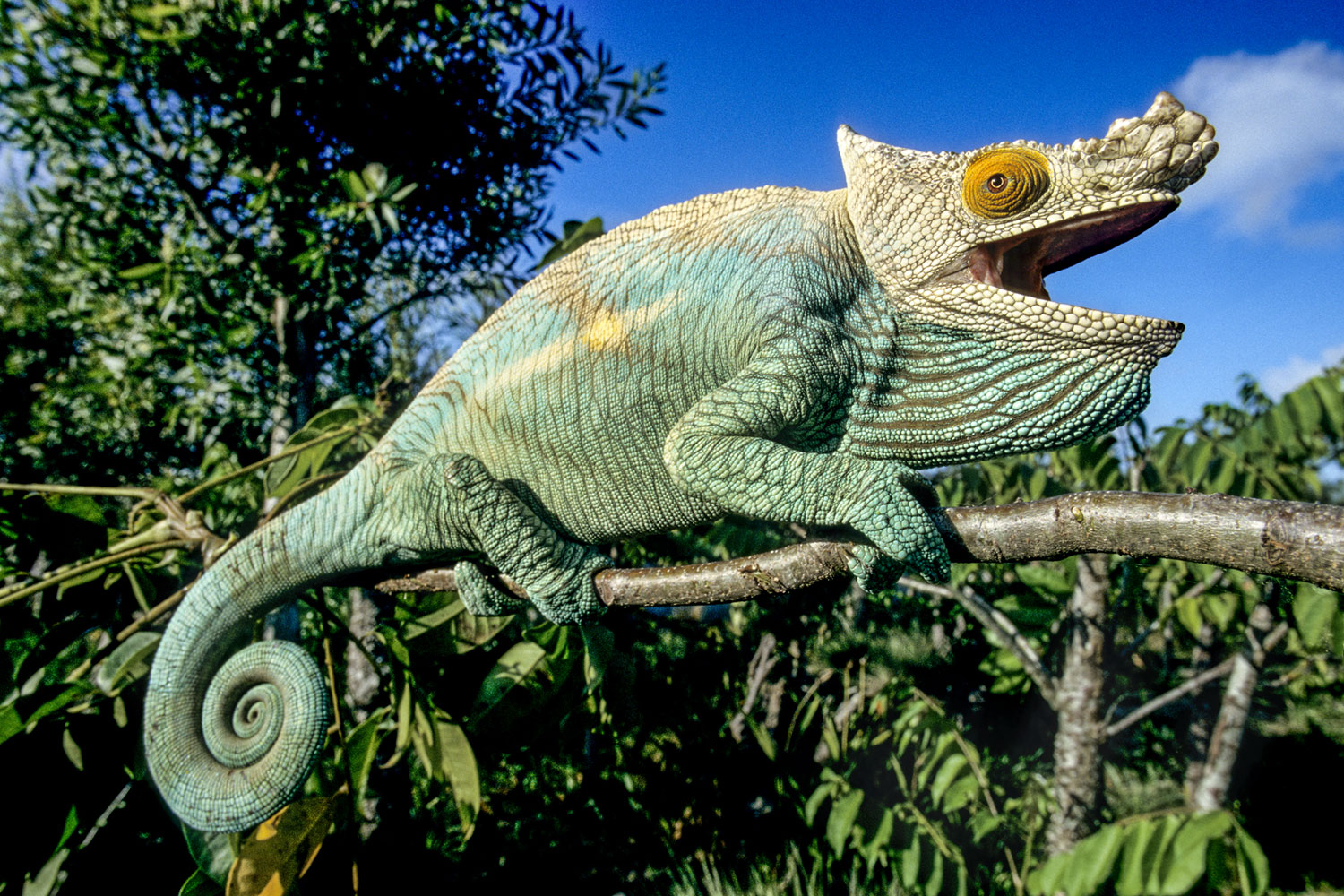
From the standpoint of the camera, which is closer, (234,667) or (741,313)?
(741,313)

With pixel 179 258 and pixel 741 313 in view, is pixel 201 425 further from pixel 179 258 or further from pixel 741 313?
pixel 741 313

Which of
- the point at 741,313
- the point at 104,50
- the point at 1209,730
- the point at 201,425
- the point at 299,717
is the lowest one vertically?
the point at 1209,730

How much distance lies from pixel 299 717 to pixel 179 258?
7.06 feet

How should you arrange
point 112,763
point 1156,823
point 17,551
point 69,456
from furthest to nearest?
1. point 69,456
2. point 1156,823
3. point 17,551
4. point 112,763

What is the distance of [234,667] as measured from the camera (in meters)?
1.53

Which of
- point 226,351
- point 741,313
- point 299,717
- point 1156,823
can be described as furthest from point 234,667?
point 1156,823

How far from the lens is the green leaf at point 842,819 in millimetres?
2611

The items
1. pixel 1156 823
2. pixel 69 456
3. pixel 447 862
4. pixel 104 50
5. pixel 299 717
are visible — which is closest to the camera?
pixel 299 717

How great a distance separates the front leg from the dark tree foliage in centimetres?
172

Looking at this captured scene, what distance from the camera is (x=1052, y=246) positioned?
1221 mm

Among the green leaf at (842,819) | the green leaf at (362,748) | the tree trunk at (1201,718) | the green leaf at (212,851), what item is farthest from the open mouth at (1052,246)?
the tree trunk at (1201,718)

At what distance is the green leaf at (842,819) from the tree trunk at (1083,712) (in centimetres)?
98

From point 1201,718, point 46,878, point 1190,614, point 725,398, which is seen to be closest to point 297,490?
point 46,878

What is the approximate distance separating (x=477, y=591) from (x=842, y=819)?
1.85 metres
